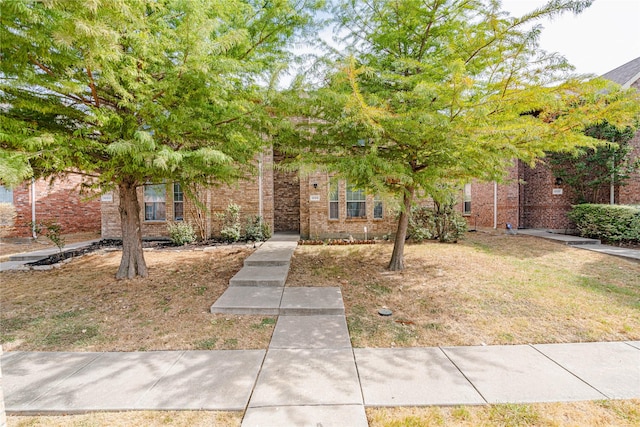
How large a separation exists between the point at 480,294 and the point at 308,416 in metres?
4.27

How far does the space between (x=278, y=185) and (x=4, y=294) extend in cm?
927

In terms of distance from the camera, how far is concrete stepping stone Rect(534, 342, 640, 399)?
2.75m

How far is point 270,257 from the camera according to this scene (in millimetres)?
7250

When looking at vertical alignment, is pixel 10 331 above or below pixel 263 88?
below

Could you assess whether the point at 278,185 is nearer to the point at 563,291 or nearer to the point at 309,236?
the point at 309,236

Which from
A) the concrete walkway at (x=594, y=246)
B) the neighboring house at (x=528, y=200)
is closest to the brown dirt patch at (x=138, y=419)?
the concrete walkway at (x=594, y=246)

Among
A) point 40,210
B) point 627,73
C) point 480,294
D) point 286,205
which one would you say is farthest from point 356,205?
point 40,210

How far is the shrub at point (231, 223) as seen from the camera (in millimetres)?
10453

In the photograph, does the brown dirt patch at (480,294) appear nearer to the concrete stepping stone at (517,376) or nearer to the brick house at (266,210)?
the concrete stepping stone at (517,376)

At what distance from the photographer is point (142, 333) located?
400 centimetres

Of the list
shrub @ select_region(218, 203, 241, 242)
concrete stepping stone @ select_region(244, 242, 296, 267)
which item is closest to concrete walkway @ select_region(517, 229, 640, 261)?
concrete stepping stone @ select_region(244, 242, 296, 267)

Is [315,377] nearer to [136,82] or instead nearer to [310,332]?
[310,332]

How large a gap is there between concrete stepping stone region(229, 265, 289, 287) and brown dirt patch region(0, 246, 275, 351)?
0.34m

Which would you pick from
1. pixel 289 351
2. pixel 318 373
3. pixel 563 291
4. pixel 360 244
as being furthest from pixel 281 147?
pixel 563 291
